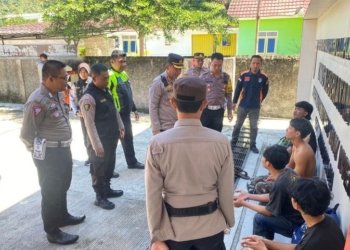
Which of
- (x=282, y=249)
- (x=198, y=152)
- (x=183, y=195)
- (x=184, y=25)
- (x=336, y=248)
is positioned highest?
(x=184, y=25)

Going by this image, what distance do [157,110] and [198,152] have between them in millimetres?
2074

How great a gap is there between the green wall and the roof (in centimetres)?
70

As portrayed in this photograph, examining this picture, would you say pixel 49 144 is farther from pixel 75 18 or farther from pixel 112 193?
pixel 75 18

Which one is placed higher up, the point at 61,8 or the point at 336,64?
the point at 61,8

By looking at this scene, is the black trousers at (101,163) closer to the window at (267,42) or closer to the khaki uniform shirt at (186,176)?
the khaki uniform shirt at (186,176)

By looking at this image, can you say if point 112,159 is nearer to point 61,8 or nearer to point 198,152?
point 198,152

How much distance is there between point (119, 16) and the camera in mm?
8367

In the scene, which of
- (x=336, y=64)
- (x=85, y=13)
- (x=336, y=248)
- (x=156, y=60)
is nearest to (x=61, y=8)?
(x=85, y=13)

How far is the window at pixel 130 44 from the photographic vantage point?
67.9 ft

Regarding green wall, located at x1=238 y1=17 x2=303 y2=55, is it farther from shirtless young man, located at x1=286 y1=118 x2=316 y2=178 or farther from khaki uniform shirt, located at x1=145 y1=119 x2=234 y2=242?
khaki uniform shirt, located at x1=145 y1=119 x2=234 y2=242

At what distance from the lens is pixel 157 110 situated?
3.77 m

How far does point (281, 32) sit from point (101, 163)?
13.6 m

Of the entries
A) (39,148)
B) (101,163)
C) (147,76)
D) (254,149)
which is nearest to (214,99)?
(254,149)

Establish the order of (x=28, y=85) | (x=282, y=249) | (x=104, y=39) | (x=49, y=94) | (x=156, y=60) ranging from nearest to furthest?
(x=282, y=249) → (x=49, y=94) → (x=156, y=60) → (x=28, y=85) → (x=104, y=39)
